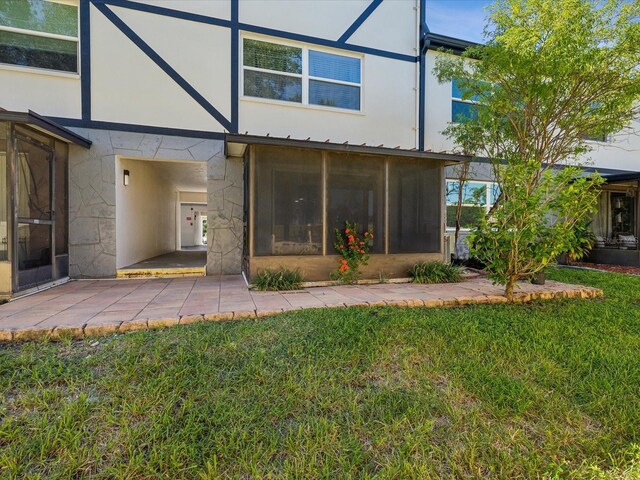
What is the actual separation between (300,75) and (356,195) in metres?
3.35

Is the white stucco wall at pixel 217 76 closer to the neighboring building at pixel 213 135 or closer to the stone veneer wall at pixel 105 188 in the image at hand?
the neighboring building at pixel 213 135

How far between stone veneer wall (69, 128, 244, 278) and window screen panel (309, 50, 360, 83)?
2.90 meters

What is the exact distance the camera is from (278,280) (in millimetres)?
5102

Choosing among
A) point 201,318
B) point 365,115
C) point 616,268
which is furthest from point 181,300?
point 616,268

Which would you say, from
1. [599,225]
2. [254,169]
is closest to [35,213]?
[254,169]

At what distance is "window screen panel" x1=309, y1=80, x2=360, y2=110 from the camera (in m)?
7.27

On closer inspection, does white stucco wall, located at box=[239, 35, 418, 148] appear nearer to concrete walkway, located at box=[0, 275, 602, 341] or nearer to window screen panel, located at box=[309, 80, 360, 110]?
window screen panel, located at box=[309, 80, 360, 110]

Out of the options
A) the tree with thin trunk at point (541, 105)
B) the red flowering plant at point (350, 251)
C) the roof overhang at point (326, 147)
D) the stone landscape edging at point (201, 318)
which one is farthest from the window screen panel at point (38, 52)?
the tree with thin trunk at point (541, 105)

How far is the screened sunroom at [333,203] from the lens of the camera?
5363mm

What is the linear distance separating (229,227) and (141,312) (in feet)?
10.6

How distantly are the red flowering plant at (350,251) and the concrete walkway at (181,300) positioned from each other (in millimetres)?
360

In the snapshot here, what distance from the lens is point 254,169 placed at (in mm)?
5316

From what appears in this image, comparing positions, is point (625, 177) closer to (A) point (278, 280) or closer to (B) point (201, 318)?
(A) point (278, 280)

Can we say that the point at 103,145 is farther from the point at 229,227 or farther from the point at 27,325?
the point at 27,325
